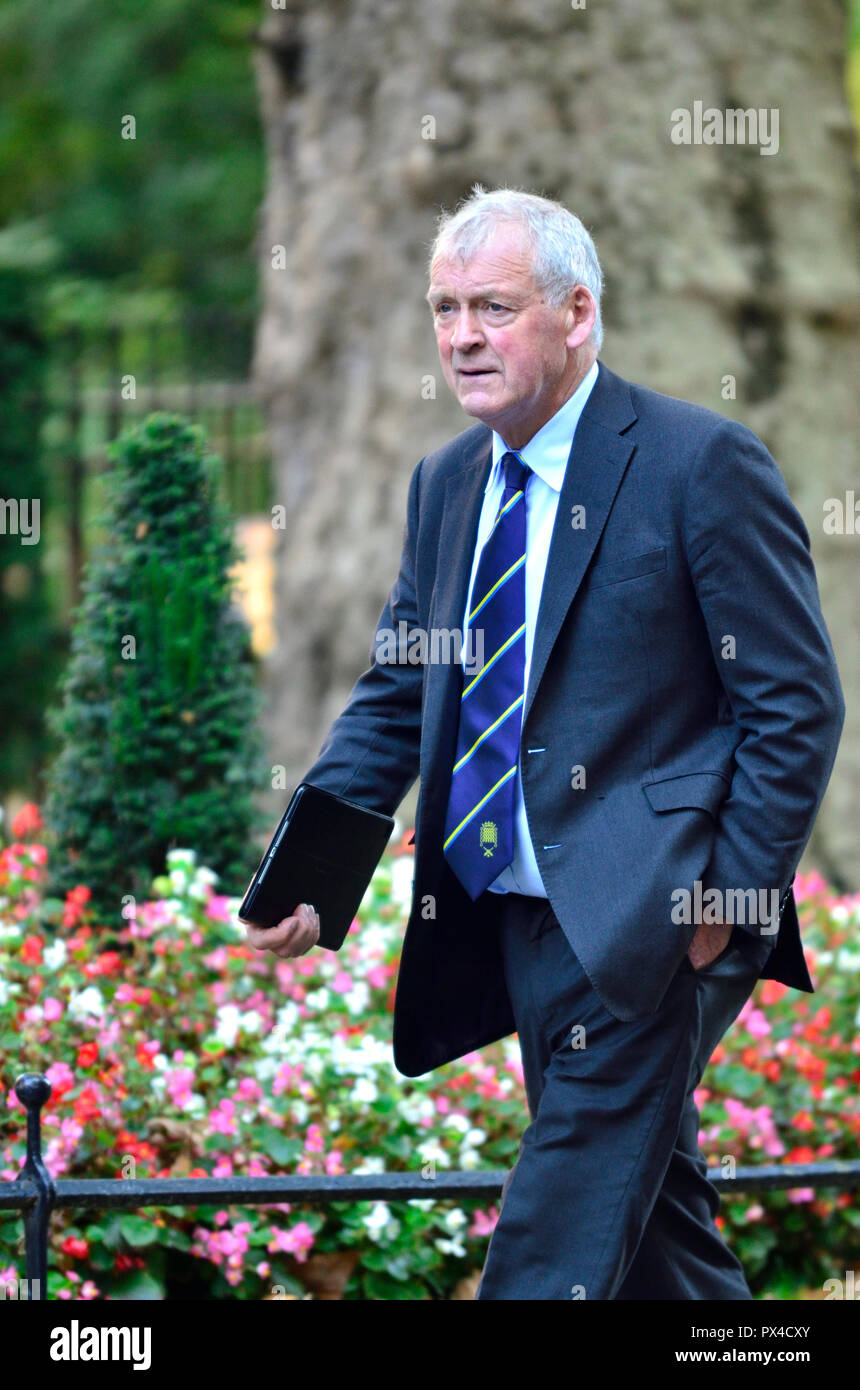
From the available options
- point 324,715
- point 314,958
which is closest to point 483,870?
point 314,958

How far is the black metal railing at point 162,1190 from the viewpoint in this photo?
139 inches

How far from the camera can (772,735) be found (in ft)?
10.0

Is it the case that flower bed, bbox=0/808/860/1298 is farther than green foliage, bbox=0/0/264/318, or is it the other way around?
green foliage, bbox=0/0/264/318

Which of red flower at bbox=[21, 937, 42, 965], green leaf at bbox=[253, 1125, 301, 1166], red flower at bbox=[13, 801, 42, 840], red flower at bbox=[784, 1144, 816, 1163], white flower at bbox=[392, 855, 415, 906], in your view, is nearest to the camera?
green leaf at bbox=[253, 1125, 301, 1166]

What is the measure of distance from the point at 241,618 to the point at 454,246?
2.36m

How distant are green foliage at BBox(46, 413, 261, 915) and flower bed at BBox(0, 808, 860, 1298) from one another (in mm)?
153

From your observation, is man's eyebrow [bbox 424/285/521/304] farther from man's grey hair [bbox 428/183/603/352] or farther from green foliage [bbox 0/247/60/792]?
green foliage [bbox 0/247/60/792]

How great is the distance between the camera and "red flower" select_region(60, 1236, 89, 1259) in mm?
3818

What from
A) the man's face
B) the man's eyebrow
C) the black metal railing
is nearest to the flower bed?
the black metal railing

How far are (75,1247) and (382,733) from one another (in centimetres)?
126

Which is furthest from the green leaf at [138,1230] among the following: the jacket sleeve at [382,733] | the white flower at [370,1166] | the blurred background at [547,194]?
the blurred background at [547,194]

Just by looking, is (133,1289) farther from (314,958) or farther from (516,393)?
(516,393)

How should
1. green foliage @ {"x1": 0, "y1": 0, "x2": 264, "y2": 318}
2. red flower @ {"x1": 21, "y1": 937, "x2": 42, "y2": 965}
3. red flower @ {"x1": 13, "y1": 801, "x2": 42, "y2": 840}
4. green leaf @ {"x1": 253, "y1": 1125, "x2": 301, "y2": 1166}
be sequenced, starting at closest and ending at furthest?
green leaf @ {"x1": 253, "y1": 1125, "x2": 301, "y2": 1166} < red flower @ {"x1": 21, "y1": 937, "x2": 42, "y2": 965} < red flower @ {"x1": 13, "y1": 801, "x2": 42, "y2": 840} < green foliage @ {"x1": 0, "y1": 0, "x2": 264, "y2": 318}

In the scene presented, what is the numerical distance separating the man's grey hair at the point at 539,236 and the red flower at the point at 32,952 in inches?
86.7
